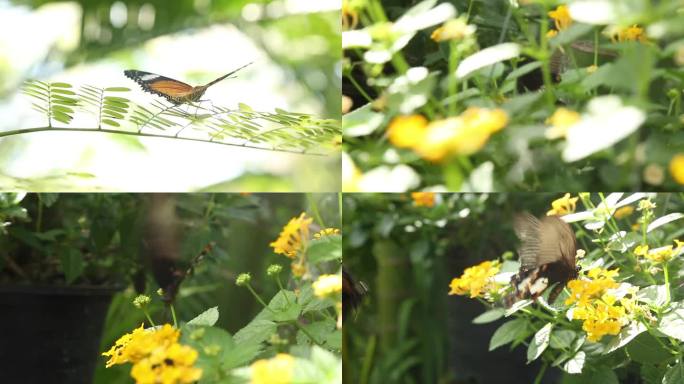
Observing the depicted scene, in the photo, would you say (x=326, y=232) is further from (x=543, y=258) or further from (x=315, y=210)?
(x=543, y=258)

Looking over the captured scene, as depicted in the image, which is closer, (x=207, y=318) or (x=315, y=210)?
(x=207, y=318)

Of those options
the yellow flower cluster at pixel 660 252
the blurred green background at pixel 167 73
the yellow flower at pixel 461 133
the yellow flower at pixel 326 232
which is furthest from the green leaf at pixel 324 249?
the yellow flower cluster at pixel 660 252

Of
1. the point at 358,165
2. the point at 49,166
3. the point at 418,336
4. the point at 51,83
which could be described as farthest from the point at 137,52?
the point at 418,336

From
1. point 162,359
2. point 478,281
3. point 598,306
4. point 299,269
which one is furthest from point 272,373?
point 598,306

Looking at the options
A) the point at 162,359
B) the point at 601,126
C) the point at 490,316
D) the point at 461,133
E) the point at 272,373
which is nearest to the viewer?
the point at 272,373

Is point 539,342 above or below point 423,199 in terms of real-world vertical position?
below

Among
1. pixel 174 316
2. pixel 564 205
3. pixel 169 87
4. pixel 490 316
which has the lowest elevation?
pixel 490 316

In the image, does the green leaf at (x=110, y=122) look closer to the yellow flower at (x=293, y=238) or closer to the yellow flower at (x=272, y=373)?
the yellow flower at (x=293, y=238)
